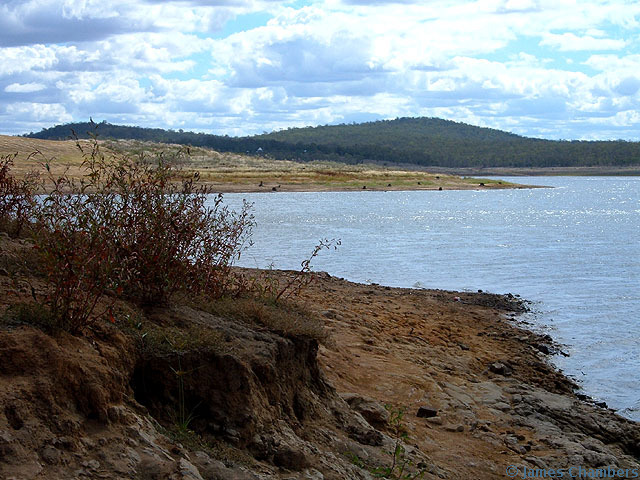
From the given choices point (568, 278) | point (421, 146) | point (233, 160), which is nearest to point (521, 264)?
point (568, 278)

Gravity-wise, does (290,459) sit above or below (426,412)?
above

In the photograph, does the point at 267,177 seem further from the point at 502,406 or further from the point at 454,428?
the point at 454,428

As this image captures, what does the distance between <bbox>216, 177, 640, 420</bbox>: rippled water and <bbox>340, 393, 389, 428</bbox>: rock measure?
153 inches

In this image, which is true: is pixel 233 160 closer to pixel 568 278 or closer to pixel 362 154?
pixel 362 154

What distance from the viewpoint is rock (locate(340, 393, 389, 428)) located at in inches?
270

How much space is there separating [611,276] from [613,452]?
44.7 ft

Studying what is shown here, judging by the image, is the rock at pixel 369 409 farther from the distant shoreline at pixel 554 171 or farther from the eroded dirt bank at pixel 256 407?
the distant shoreline at pixel 554 171

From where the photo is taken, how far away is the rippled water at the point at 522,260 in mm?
12375

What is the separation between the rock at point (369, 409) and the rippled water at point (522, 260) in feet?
12.8

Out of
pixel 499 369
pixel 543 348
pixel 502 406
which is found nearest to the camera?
pixel 502 406

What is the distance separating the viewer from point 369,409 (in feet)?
22.7

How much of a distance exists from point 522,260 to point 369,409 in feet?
57.9

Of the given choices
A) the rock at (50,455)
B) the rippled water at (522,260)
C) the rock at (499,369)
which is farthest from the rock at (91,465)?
the rippled water at (522,260)

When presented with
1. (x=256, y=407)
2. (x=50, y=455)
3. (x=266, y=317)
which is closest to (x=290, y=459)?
(x=256, y=407)
